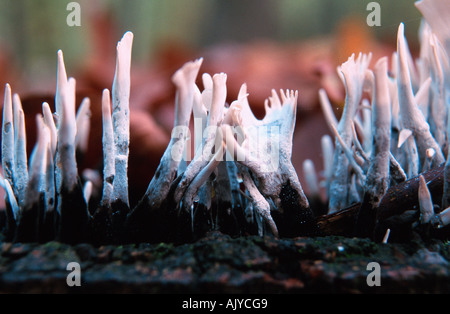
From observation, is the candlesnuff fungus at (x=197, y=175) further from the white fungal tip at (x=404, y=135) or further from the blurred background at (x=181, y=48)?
the blurred background at (x=181, y=48)

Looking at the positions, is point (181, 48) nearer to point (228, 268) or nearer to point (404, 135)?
point (404, 135)

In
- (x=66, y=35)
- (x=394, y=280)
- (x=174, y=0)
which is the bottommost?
(x=394, y=280)

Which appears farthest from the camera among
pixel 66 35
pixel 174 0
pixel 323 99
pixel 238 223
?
pixel 174 0

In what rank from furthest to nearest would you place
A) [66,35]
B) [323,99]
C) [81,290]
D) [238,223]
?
[66,35] < [323,99] < [238,223] < [81,290]

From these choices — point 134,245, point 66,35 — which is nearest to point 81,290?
point 134,245

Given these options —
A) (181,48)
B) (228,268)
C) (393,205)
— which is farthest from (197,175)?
(181,48)

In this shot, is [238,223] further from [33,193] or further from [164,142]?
[164,142]

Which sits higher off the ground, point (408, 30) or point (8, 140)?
point (408, 30)

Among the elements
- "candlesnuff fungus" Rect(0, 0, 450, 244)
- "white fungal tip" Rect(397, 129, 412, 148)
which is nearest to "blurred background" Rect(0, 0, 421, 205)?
"candlesnuff fungus" Rect(0, 0, 450, 244)
